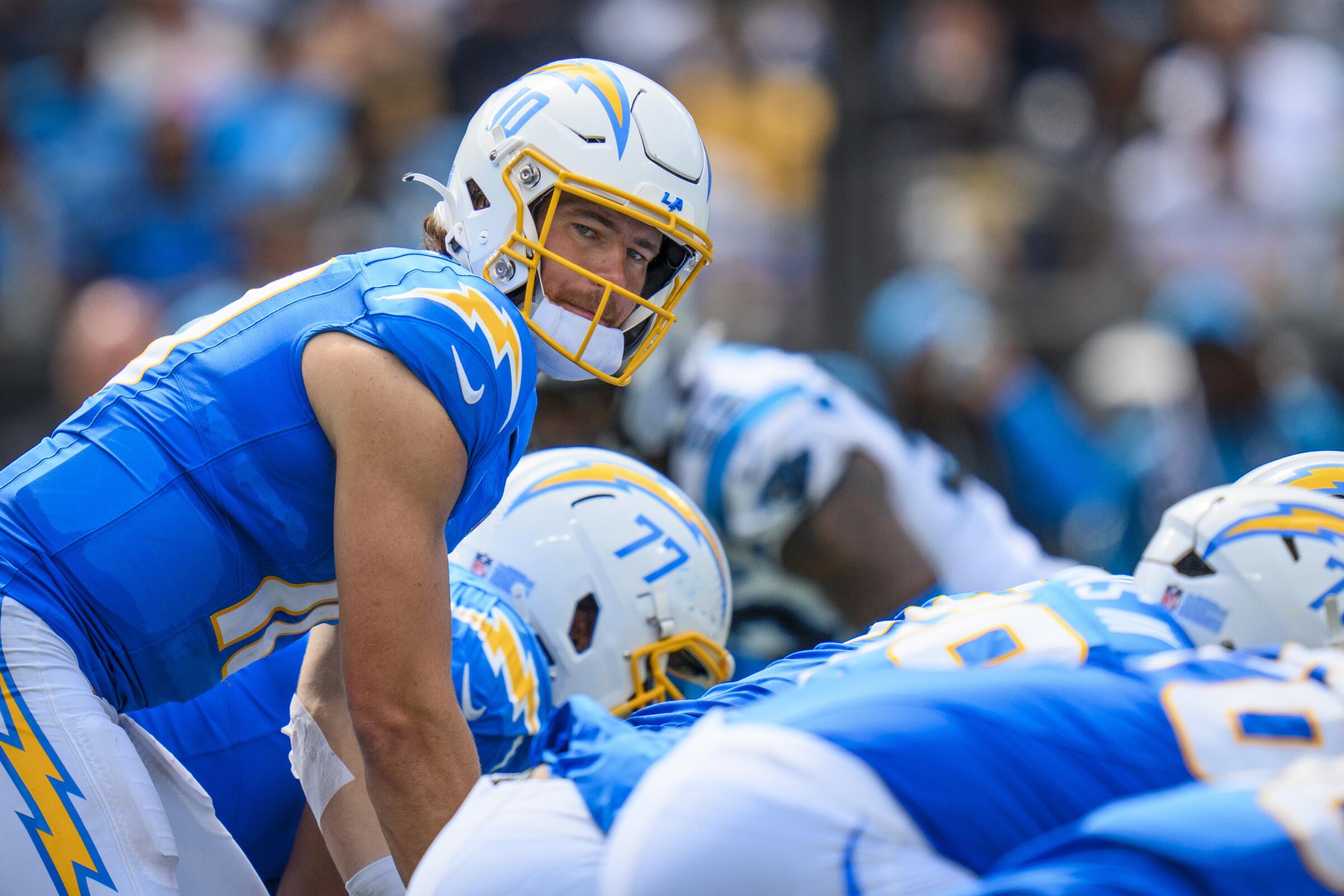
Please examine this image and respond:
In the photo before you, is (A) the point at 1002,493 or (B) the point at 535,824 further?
(A) the point at 1002,493

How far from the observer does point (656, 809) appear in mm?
1881

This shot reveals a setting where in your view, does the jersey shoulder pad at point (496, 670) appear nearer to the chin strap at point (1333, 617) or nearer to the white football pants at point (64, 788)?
the white football pants at point (64, 788)

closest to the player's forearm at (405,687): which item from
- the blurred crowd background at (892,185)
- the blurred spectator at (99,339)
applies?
the blurred spectator at (99,339)

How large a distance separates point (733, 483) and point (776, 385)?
1.15 feet

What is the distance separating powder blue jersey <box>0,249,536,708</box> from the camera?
2375mm

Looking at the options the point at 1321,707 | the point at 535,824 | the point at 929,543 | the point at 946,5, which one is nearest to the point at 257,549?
the point at 535,824

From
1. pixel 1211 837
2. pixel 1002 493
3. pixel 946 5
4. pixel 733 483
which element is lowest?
pixel 1002 493

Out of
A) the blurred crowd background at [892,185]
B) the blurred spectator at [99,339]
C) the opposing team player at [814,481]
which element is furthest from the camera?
the blurred crowd background at [892,185]

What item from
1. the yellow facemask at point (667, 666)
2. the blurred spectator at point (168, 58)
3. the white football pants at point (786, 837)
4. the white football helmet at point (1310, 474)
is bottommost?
the yellow facemask at point (667, 666)

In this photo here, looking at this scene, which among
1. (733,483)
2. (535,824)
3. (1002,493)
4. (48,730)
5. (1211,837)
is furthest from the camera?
(1002,493)

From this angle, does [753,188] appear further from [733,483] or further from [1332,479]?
[1332,479]

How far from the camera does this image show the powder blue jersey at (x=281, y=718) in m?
2.98

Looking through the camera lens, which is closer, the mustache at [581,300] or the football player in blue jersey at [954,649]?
the football player in blue jersey at [954,649]

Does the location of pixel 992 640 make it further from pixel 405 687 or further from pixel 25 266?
pixel 25 266
